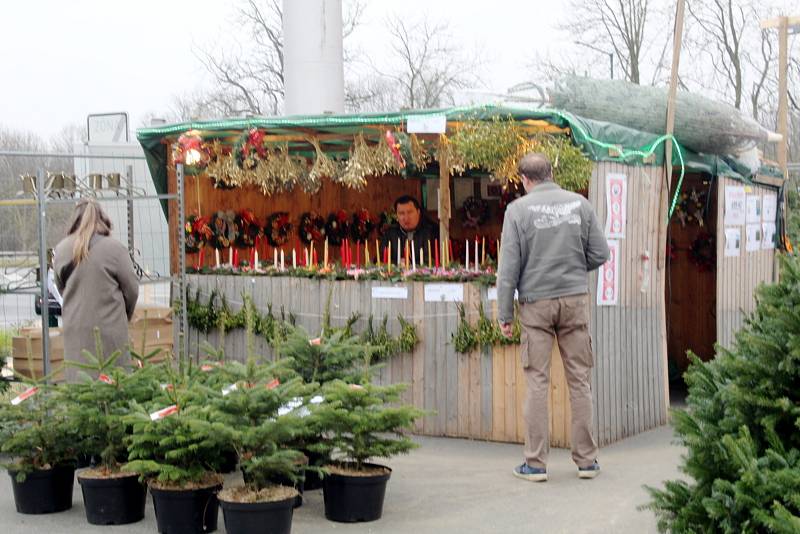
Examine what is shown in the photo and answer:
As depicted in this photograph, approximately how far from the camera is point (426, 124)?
27.6 ft

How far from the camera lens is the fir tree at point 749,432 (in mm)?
3234

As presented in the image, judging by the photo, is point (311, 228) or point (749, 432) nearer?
point (749, 432)

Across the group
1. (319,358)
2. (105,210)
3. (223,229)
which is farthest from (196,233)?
(319,358)

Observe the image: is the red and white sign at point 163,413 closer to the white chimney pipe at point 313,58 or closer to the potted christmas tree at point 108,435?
the potted christmas tree at point 108,435

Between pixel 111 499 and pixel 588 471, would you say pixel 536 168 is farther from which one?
pixel 111 499

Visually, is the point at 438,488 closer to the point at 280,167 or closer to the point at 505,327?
the point at 505,327

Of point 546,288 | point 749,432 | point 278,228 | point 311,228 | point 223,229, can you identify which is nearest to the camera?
point 749,432

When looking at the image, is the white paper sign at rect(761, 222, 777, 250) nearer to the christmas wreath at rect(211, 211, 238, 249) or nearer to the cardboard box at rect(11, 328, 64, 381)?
the christmas wreath at rect(211, 211, 238, 249)

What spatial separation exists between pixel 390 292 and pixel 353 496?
9.32 ft

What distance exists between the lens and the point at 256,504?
211 inches

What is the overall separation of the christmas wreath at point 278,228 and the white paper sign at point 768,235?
4.79 metres

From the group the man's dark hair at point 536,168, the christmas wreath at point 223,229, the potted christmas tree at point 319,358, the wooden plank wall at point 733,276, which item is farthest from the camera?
the christmas wreath at point 223,229

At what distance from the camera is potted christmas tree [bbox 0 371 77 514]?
6.01 metres

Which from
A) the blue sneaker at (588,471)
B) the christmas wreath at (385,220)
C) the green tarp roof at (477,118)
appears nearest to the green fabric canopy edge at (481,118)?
the green tarp roof at (477,118)
